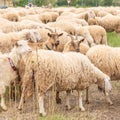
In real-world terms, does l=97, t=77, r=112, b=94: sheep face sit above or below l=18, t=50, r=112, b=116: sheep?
below

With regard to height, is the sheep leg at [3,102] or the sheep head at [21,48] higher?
the sheep head at [21,48]

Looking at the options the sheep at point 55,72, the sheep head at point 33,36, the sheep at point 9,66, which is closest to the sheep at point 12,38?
the sheep head at point 33,36

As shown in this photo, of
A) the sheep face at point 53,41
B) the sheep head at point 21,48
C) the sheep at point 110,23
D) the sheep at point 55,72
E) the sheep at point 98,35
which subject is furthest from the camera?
the sheep at point 110,23

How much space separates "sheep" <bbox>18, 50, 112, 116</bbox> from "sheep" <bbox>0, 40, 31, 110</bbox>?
0.34m

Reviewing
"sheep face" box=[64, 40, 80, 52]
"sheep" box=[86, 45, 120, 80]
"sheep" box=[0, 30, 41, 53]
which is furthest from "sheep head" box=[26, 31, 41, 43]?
"sheep" box=[86, 45, 120, 80]

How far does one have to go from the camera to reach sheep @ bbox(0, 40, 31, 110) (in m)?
7.79

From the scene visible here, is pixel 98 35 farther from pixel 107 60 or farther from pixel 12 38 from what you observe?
pixel 107 60

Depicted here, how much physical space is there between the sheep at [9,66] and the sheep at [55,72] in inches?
13.6

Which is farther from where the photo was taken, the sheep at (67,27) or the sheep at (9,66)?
the sheep at (67,27)

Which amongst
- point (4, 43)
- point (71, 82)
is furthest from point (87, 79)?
point (4, 43)

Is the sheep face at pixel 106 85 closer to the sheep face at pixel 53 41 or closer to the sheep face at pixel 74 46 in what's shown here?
the sheep face at pixel 74 46

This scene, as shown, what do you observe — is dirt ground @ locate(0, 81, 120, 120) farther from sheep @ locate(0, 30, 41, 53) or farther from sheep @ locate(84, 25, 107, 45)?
sheep @ locate(84, 25, 107, 45)

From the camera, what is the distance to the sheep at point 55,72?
714 cm

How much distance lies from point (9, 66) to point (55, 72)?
1.18 metres
